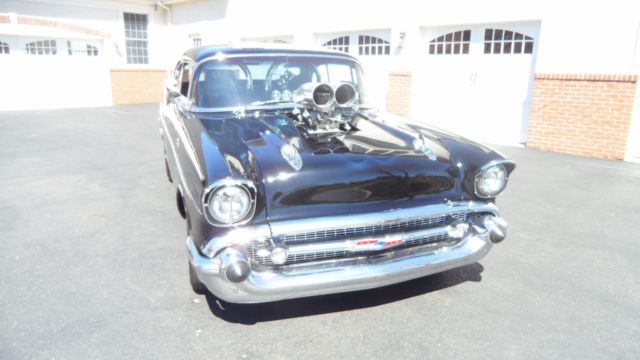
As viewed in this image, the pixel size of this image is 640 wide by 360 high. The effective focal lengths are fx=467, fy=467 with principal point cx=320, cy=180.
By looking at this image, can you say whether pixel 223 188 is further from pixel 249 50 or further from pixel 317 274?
pixel 249 50

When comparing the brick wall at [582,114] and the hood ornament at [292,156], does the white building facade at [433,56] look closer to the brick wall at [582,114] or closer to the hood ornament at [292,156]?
the brick wall at [582,114]

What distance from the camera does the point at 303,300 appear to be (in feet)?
10.3

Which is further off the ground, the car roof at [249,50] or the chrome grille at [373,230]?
the car roof at [249,50]

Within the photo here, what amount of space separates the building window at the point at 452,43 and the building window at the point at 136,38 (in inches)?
454

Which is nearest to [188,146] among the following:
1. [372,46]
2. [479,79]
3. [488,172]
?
[488,172]

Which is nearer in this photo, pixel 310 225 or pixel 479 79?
pixel 310 225

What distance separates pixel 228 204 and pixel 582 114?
23.9 feet

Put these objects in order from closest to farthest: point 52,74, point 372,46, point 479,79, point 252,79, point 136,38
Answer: point 252,79 → point 479,79 → point 372,46 → point 52,74 → point 136,38

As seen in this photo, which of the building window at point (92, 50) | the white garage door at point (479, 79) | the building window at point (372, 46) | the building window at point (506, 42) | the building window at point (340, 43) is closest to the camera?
the building window at point (506, 42)

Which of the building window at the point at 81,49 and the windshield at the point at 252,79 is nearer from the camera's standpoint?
the windshield at the point at 252,79

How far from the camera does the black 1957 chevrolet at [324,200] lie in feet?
8.06

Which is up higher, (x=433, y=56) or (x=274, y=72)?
(x=433, y=56)

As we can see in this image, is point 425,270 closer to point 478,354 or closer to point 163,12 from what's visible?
point 478,354

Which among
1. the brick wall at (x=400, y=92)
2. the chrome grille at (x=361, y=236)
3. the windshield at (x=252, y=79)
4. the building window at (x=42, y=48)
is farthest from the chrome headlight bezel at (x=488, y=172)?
the building window at (x=42, y=48)
